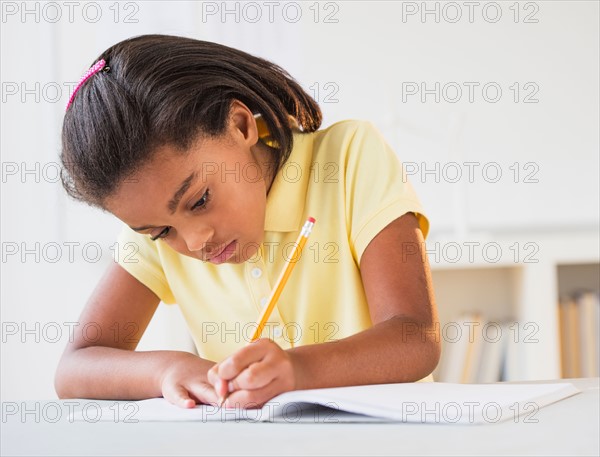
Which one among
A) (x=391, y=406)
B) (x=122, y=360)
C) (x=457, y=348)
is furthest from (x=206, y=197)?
(x=457, y=348)

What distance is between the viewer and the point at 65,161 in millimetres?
1080

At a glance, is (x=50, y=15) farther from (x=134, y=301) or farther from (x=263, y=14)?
(x=134, y=301)

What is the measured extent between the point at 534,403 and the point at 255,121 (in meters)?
0.53

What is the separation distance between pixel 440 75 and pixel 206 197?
5.64ft

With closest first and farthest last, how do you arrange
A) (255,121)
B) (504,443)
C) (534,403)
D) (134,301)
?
(504,443) < (534,403) < (255,121) < (134,301)

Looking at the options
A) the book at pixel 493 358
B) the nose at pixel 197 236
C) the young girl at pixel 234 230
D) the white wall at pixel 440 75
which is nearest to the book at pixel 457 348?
the book at pixel 493 358

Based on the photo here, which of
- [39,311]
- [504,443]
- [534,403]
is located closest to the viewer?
[504,443]

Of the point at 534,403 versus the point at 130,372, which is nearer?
the point at 534,403

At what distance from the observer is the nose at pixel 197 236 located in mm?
1024

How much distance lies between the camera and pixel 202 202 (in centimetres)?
103

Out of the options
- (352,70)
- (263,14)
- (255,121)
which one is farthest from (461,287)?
(255,121)

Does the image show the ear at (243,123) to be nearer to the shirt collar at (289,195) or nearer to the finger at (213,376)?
the shirt collar at (289,195)

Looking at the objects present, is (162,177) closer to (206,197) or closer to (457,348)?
(206,197)

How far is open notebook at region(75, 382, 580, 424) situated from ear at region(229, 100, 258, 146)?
36 centimetres
